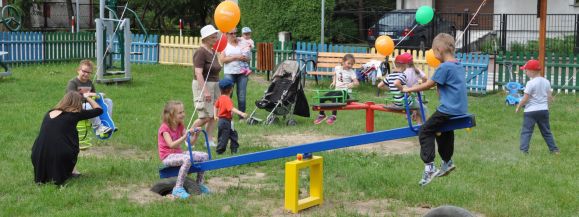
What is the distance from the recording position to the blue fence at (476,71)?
17.7 meters

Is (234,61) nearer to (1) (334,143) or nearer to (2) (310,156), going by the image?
(2) (310,156)

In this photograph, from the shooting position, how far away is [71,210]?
686 centimetres

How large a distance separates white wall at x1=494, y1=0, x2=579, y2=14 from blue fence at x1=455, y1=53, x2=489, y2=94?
12849 mm

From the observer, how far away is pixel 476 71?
17.8 metres

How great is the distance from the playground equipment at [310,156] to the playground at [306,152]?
0.01 m

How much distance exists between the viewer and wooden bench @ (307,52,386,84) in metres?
18.5

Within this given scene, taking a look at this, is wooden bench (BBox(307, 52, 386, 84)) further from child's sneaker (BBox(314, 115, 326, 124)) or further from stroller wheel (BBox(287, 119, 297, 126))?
stroller wheel (BBox(287, 119, 297, 126))

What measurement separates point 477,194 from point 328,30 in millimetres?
19429

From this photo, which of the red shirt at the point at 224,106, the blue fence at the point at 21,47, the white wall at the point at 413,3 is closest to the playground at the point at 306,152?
the red shirt at the point at 224,106

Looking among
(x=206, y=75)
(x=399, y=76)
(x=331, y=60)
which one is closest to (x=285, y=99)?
(x=399, y=76)

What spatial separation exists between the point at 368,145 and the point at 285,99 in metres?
2.38

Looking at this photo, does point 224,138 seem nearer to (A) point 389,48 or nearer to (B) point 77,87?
(B) point 77,87

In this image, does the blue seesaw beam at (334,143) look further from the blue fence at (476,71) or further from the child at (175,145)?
the blue fence at (476,71)

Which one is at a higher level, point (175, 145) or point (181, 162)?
point (175, 145)
